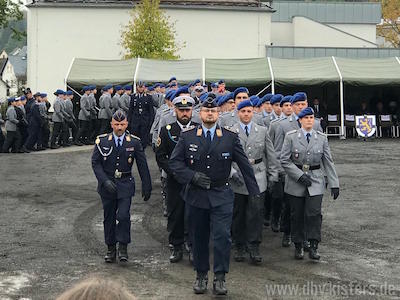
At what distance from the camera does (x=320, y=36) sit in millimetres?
45438

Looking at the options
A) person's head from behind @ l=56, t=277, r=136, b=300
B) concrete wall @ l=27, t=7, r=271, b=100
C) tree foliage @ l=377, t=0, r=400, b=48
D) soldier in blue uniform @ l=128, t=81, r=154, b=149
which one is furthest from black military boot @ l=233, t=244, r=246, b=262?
tree foliage @ l=377, t=0, r=400, b=48

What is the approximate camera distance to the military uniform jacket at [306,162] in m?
8.88

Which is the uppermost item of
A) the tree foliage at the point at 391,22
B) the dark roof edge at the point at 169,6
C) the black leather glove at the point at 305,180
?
the tree foliage at the point at 391,22

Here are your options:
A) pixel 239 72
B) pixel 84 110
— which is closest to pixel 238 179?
pixel 84 110

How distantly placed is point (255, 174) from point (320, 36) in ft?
124

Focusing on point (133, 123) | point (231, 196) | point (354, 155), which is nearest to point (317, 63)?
point (354, 155)

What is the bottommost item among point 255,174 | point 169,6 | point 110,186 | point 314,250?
point 314,250

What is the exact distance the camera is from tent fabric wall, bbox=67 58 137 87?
86.3 feet

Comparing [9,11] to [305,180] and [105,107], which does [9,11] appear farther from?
[305,180]

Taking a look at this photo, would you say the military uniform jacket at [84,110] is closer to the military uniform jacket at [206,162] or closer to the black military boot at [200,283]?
the military uniform jacket at [206,162]

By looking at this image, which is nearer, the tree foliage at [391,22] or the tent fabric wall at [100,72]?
the tent fabric wall at [100,72]

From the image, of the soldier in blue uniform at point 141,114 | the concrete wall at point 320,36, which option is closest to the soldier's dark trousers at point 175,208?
the soldier in blue uniform at point 141,114

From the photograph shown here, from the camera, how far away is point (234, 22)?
40.2 meters

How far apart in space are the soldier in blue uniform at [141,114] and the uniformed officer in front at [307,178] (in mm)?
10956
